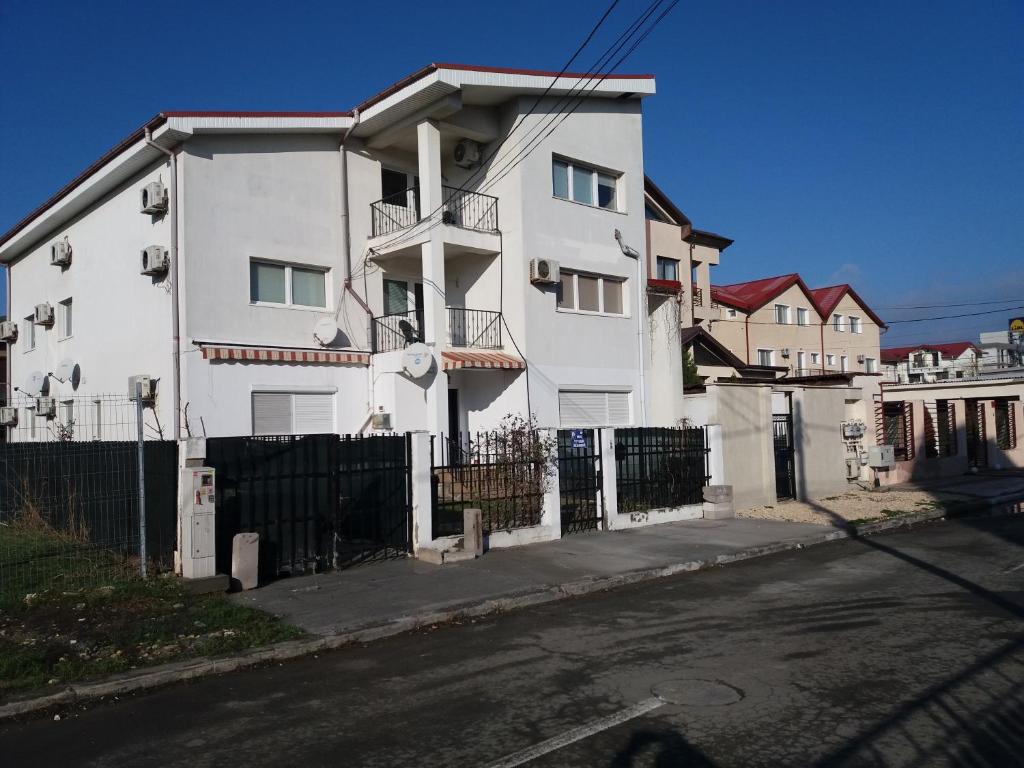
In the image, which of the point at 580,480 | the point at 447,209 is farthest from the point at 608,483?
the point at 447,209

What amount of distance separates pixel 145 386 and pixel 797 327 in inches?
1404

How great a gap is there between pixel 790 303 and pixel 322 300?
104 ft

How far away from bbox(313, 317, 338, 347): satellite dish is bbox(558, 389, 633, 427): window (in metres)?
5.38

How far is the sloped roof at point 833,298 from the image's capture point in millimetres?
45594

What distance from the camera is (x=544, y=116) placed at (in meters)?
18.9

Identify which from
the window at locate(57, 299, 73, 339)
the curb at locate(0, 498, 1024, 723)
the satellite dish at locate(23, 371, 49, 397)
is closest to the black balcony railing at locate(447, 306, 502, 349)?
the curb at locate(0, 498, 1024, 723)

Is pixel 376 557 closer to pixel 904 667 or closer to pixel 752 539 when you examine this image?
pixel 752 539

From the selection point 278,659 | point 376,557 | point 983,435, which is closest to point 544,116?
point 376,557

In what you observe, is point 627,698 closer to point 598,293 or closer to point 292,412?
point 292,412

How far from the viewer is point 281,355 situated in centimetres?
1603

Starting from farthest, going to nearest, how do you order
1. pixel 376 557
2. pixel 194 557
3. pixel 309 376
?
pixel 309 376, pixel 376 557, pixel 194 557

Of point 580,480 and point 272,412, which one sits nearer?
point 580,480

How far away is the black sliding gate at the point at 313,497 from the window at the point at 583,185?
1006 cm

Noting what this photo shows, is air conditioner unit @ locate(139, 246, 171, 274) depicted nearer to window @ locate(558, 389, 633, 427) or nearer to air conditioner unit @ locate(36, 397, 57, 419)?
air conditioner unit @ locate(36, 397, 57, 419)
